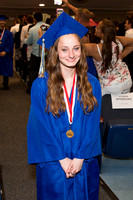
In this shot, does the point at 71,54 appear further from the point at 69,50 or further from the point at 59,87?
the point at 59,87

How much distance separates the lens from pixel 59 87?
1783 mm

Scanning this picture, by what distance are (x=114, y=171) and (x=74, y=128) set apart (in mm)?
1502

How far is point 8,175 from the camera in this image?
305cm

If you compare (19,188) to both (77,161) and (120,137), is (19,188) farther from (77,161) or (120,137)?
(77,161)

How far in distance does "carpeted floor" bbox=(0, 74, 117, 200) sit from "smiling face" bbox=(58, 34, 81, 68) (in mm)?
1423

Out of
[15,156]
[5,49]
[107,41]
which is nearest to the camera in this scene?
[107,41]

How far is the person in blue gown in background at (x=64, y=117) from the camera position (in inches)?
68.9

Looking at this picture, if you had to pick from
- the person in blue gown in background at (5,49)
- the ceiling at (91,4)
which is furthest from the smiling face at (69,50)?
the person in blue gown in background at (5,49)

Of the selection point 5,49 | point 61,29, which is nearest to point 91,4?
point 5,49

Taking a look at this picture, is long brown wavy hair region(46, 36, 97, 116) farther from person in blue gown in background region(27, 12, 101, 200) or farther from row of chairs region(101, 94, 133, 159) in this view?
row of chairs region(101, 94, 133, 159)

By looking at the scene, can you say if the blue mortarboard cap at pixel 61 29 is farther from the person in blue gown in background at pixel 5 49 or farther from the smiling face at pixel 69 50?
the person in blue gown in background at pixel 5 49

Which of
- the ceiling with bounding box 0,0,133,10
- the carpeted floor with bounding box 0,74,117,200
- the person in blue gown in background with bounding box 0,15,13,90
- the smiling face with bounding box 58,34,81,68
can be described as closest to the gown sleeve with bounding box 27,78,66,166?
the smiling face with bounding box 58,34,81,68

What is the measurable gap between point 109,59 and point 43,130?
141 centimetres

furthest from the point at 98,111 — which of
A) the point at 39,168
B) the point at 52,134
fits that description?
the point at 39,168
